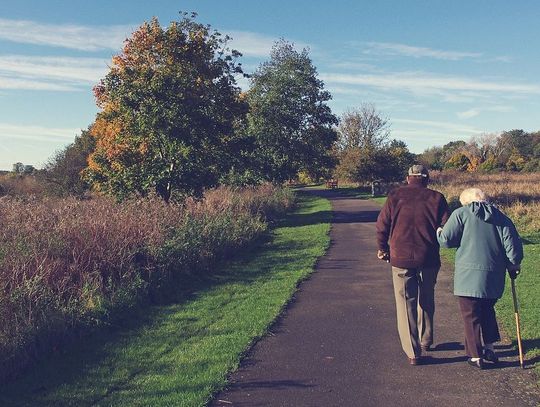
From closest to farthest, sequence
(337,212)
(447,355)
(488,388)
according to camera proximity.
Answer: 1. (488,388)
2. (447,355)
3. (337,212)

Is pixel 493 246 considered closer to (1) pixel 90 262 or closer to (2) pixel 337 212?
(1) pixel 90 262

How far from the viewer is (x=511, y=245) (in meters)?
5.30

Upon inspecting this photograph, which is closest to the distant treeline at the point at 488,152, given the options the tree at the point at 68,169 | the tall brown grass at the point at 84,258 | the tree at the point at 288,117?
the tree at the point at 288,117

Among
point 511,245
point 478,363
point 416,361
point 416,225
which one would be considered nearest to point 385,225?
point 416,225

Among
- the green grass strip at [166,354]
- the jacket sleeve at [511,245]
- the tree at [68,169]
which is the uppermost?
the tree at [68,169]

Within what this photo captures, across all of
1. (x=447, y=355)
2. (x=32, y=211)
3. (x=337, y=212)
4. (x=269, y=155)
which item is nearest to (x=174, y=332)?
(x=447, y=355)

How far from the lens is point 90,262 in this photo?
882 cm

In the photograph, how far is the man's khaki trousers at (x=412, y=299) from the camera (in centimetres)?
558

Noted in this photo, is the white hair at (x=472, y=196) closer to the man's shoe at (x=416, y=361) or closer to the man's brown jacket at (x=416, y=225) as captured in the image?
the man's brown jacket at (x=416, y=225)

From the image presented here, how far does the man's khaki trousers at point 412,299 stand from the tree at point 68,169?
30408mm

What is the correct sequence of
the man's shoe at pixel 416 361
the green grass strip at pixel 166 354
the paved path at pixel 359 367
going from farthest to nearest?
the man's shoe at pixel 416 361
the green grass strip at pixel 166 354
the paved path at pixel 359 367

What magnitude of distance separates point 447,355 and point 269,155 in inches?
1178

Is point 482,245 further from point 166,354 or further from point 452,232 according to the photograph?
point 166,354

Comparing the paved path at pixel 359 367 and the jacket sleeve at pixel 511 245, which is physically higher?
the jacket sleeve at pixel 511 245
